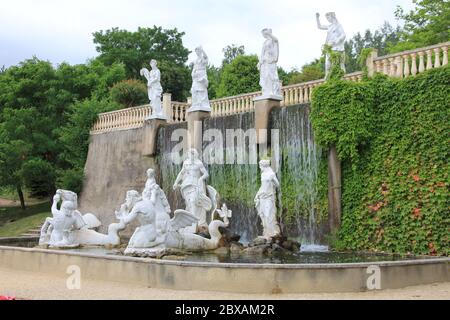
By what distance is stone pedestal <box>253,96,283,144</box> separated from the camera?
16.8 meters

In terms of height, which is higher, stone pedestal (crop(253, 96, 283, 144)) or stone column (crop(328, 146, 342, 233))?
stone pedestal (crop(253, 96, 283, 144))

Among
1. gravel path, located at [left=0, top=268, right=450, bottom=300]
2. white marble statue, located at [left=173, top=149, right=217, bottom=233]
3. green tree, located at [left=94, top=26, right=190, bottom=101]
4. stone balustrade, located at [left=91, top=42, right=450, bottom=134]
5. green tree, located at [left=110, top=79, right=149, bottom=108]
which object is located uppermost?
green tree, located at [left=94, top=26, right=190, bottom=101]

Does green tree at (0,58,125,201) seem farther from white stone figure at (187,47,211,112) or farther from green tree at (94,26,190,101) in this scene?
green tree at (94,26,190,101)

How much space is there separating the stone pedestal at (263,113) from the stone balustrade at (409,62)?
2.97 metres

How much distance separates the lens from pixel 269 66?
1736 centimetres

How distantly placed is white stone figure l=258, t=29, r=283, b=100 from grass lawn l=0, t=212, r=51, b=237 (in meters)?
12.5

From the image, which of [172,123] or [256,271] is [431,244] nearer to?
[256,271]

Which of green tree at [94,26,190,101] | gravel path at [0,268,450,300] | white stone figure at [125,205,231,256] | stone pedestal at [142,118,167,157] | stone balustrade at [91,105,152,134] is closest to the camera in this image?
gravel path at [0,268,450,300]

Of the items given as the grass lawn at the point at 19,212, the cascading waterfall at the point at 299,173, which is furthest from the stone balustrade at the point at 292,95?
the grass lawn at the point at 19,212

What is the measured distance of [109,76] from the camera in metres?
33.2

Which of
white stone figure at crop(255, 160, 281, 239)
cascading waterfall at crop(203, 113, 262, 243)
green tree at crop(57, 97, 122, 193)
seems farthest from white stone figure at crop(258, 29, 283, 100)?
green tree at crop(57, 97, 122, 193)

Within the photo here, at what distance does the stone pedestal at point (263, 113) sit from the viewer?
55.1 feet
